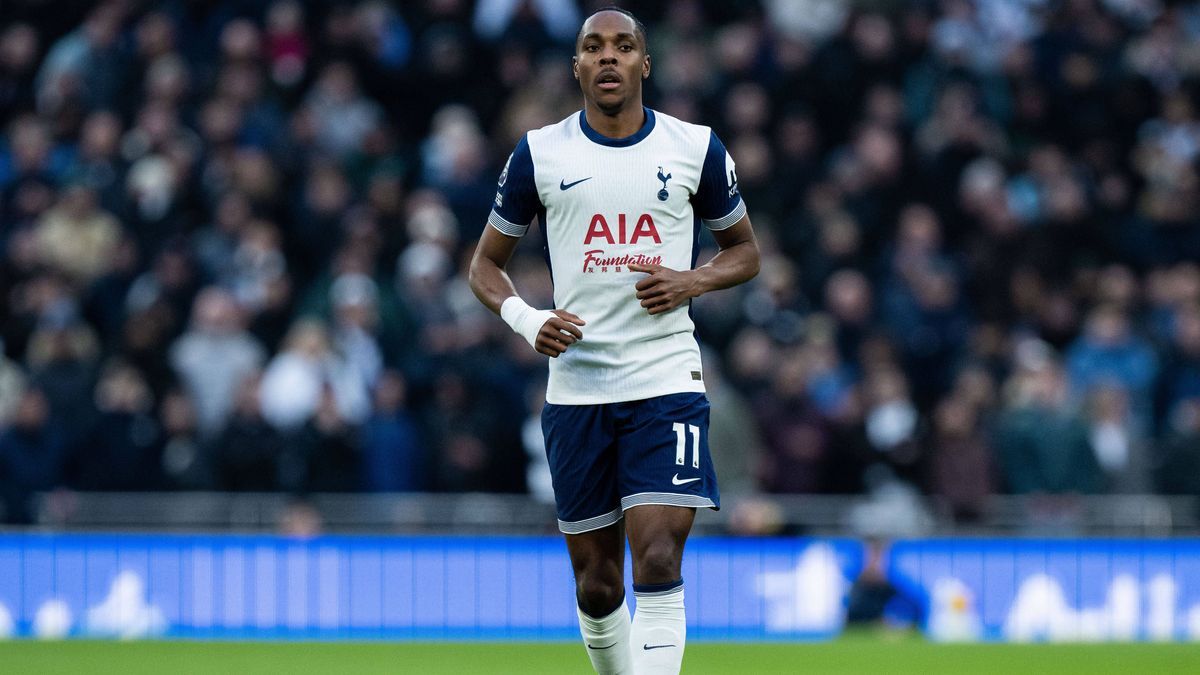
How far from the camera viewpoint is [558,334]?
6953 millimetres

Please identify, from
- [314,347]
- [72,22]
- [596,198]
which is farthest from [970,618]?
[72,22]

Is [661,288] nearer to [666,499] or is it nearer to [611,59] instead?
[666,499]

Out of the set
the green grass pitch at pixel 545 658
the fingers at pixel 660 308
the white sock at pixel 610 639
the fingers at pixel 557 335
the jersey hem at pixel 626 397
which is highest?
the fingers at pixel 660 308

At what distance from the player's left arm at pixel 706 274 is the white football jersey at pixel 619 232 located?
9cm

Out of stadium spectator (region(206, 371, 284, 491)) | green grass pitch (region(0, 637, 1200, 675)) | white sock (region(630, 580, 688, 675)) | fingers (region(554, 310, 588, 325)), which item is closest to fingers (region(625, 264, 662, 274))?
fingers (region(554, 310, 588, 325))

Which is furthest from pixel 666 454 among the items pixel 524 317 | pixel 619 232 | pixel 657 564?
pixel 619 232

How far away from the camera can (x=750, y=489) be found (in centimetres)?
1473

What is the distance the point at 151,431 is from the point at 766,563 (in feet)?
15.7

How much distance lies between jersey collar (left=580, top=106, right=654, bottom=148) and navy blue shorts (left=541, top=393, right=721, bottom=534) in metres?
0.96

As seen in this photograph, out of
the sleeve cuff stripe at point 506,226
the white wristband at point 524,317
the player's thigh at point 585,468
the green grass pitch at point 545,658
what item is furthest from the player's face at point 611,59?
the green grass pitch at point 545,658

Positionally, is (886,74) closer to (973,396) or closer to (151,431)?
(973,396)

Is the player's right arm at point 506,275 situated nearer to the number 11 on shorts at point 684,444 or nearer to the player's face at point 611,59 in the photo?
the player's face at point 611,59

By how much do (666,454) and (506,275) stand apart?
3.16 ft

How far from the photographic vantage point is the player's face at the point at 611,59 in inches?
280
